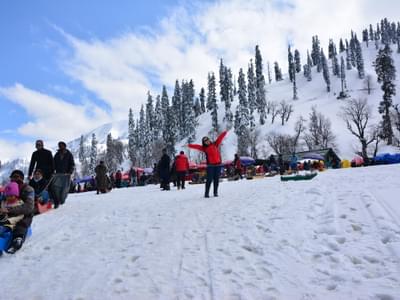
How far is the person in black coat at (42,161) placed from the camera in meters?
8.95

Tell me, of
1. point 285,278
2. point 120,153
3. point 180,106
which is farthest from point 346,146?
point 285,278

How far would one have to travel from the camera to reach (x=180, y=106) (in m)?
99.3

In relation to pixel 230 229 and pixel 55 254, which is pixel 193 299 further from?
pixel 55 254

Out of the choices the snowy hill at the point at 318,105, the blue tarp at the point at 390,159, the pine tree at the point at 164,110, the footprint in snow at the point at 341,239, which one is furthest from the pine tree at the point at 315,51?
the footprint in snow at the point at 341,239

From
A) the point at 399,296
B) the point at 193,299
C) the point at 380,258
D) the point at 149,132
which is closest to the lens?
the point at 399,296

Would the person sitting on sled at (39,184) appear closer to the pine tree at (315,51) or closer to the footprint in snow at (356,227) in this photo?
the footprint in snow at (356,227)

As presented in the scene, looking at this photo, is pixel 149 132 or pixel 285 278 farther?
pixel 149 132

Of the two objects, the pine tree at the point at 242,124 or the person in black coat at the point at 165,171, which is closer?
the person in black coat at the point at 165,171

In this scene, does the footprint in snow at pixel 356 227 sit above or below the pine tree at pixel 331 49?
below

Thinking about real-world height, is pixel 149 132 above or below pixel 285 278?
above

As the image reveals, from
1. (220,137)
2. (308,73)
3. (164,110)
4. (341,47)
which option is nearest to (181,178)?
(220,137)

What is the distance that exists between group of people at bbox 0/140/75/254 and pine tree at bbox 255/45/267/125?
266ft

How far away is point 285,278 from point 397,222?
2.41 meters

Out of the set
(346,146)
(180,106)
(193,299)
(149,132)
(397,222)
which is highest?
(180,106)
